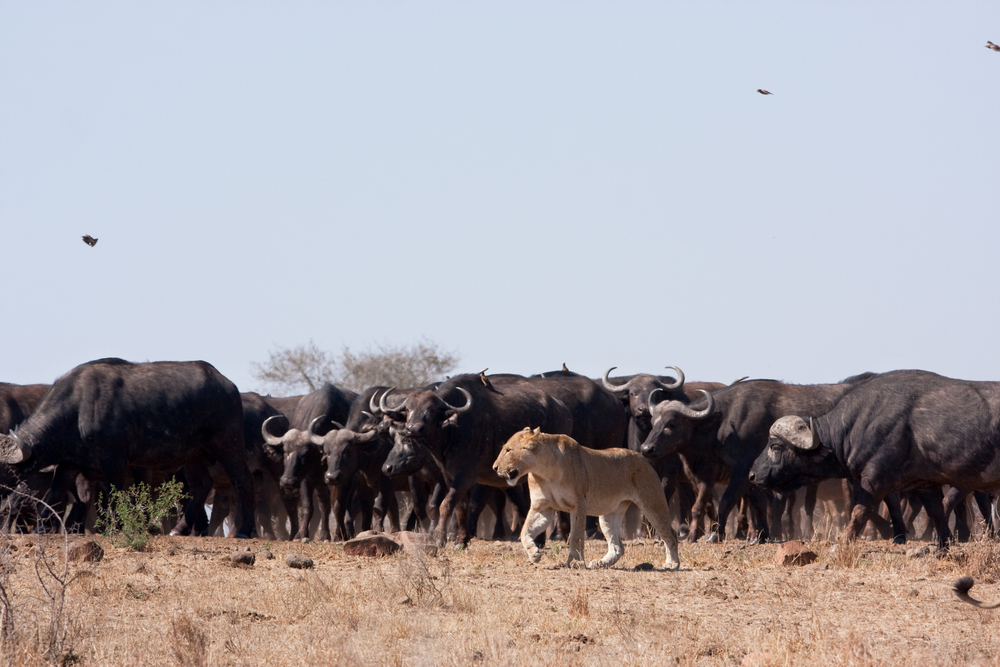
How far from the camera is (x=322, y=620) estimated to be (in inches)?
344

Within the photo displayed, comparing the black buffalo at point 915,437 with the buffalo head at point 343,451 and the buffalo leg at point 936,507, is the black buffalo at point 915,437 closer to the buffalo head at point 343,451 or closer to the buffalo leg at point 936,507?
the buffalo leg at point 936,507

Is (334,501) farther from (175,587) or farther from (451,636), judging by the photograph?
(451,636)

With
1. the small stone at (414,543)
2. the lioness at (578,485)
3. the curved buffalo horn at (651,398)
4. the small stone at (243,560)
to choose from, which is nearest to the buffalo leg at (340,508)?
the curved buffalo horn at (651,398)

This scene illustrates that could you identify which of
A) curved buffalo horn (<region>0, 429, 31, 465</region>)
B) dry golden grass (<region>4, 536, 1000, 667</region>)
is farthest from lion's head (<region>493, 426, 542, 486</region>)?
curved buffalo horn (<region>0, 429, 31, 465</region>)

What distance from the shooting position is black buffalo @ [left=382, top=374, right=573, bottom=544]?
49.4 ft

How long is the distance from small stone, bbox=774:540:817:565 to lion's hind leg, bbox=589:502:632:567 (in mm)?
1434

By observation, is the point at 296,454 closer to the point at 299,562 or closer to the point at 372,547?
the point at 372,547

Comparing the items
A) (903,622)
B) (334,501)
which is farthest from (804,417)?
(334,501)

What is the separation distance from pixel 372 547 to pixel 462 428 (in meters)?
3.29

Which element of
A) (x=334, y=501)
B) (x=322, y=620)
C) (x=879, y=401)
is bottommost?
(x=334, y=501)

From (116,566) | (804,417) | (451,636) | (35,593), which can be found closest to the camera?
(451,636)

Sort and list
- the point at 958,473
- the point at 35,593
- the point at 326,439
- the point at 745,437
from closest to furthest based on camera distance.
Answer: the point at 35,593
the point at 958,473
the point at 745,437
the point at 326,439

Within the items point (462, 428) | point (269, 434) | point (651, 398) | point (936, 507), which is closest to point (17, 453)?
point (462, 428)

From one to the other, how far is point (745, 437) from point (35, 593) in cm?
966
